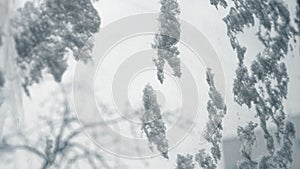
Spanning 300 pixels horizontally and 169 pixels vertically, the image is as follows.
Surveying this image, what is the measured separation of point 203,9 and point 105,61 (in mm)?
542

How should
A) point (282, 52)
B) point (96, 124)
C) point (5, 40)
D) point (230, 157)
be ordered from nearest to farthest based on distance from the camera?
point (5, 40)
point (96, 124)
point (230, 157)
point (282, 52)

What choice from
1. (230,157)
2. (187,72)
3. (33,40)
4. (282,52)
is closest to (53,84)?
(33,40)

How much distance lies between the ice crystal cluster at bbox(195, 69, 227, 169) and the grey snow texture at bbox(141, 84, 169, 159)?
216 mm

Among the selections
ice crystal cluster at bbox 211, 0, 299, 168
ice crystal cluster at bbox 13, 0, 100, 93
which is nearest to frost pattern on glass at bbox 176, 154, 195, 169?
ice crystal cluster at bbox 211, 0, 299, 168

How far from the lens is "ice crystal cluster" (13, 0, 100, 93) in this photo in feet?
4.66

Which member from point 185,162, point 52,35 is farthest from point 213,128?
point 52,35

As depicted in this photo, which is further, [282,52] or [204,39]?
[282,52]

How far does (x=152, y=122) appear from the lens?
5.41ft

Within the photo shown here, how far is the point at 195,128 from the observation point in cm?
174

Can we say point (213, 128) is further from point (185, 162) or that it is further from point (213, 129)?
point (185, 162)

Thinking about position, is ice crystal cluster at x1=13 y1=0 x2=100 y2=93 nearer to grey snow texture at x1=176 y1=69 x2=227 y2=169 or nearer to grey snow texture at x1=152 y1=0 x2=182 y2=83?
grey snow texture at x1=152 y1=0 x2=182 y2=83

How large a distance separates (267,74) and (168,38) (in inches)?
24.8

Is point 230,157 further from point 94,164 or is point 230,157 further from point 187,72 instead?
point 94,164

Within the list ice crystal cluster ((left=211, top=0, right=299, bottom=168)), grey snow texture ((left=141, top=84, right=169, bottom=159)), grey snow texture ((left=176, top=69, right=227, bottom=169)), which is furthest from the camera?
ice crystal cluster ((left=211, top=0, right=299, bottom=168))
